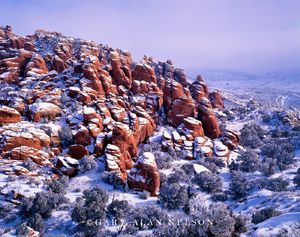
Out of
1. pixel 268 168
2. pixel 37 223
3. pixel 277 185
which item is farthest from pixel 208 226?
pixel 268 168

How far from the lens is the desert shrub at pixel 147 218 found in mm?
28119

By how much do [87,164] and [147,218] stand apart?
49.2ft

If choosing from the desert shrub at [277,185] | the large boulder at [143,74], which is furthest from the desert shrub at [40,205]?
the large boulder at [143,74]

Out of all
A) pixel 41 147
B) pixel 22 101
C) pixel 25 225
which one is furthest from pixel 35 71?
pixel 25 225

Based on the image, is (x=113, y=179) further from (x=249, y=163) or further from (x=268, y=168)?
(x=268, y=168)

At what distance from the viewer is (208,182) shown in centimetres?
3906

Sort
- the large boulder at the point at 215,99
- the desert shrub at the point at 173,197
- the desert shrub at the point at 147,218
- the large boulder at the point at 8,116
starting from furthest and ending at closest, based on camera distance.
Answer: the large boulder at the point at 215,99
the large boulder at the point at 8,116
the desert shrub at the point at 173,197
the desert shrub at the point at 147,218

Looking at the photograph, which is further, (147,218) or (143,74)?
(143,74)

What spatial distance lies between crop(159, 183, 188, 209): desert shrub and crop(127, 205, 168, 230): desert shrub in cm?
397

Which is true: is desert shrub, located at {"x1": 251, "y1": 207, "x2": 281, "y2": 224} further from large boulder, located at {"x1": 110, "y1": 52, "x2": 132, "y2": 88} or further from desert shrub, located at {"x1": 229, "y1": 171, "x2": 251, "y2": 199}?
large boulder, located at {"x1": 110, "y1": 52, "x2": 132, "y2": 88}

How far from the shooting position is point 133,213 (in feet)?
100

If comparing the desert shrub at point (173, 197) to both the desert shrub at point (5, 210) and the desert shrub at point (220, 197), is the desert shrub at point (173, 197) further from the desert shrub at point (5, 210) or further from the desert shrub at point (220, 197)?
the desert shrub at point (5, 210)

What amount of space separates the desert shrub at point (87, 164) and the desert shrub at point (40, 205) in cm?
907

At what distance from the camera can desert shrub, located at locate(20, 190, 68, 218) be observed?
2928cm
